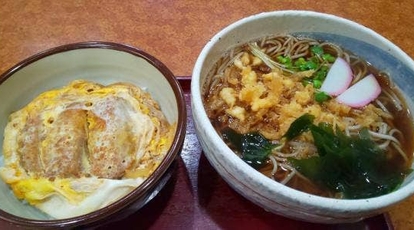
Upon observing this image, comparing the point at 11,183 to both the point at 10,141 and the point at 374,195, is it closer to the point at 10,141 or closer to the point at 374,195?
the point at 10,141

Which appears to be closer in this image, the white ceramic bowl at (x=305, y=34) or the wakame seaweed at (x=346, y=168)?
the white ceramic bowl at (x=305, y=34)

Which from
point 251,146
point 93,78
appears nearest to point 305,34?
point 251,146

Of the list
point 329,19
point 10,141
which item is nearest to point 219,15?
point 329,19

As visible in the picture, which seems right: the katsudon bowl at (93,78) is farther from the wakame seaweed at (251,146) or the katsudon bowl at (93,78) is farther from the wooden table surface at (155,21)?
the wooden table surface at (155,21)

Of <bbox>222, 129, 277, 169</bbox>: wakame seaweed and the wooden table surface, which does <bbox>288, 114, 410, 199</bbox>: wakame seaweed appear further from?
the wooden table surface

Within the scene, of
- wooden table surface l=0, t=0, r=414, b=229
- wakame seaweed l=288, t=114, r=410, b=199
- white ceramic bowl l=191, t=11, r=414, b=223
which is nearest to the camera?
white ceramic bowl l=191, t=11, r=414, b=223

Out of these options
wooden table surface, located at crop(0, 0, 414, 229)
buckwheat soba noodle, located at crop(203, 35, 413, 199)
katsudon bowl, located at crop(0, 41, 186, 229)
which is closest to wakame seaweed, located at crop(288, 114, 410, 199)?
buckwheat soba noodle, located at crop(203, 35, 413, 199)

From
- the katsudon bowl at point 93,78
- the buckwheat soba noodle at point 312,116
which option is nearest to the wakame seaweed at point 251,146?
the buckwheat soba noodle at point 312,116
